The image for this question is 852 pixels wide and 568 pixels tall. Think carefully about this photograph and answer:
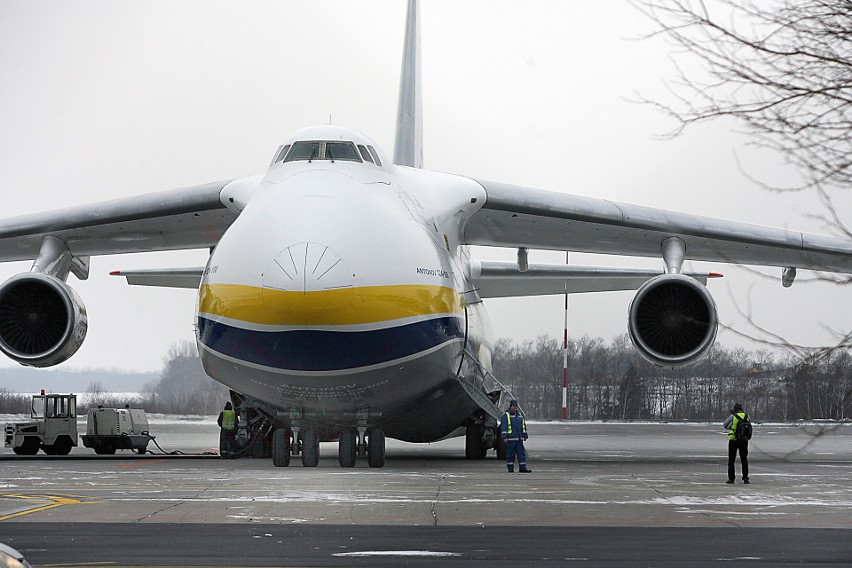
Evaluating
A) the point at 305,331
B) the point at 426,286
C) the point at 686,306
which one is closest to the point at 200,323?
the point at 305,331

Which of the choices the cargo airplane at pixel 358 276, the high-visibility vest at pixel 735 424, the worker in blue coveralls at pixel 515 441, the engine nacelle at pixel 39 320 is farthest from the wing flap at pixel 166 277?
the high-visibility vest at pixel 735 424

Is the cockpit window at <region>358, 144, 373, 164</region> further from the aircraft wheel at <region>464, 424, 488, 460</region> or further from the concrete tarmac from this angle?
the aircraft wheel at <region>464, 424, 488, 460</region>

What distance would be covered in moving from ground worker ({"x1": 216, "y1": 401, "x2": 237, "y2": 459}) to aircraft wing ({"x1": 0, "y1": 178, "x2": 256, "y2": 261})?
2665 mm

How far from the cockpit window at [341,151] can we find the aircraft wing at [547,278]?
419 cm

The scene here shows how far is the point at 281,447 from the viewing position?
15.7 m

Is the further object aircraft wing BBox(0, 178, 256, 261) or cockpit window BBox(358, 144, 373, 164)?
aircraft wing BBox(0, 178, 256, 261)

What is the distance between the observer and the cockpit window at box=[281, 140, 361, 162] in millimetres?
15469

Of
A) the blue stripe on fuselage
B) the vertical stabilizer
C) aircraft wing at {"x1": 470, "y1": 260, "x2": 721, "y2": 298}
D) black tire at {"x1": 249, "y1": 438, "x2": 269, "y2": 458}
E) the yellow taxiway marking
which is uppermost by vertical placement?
the vertical stabilizer

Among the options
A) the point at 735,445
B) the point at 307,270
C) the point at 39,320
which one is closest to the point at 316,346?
the point at 307,270

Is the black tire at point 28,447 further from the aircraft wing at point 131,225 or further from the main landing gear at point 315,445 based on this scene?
the main landing gear at point 315,445

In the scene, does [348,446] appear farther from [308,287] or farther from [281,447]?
[308,287]

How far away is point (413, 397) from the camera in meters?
15.0

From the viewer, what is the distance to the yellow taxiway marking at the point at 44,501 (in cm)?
1034

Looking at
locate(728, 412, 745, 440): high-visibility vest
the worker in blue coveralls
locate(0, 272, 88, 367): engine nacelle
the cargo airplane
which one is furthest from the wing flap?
locate(728, 412, 745, 440): high-visibility vest
